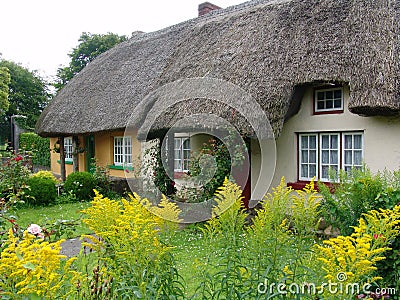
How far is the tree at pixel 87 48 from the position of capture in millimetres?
28078

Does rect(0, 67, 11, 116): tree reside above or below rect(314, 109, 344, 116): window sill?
above

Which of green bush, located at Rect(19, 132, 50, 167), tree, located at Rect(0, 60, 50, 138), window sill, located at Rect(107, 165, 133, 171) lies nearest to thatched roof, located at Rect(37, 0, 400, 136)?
window sill, located at Rect(107, 165, 133, 171)

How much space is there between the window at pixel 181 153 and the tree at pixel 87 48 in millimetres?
20280

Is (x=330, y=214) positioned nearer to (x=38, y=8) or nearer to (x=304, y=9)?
(x=304, y=9)

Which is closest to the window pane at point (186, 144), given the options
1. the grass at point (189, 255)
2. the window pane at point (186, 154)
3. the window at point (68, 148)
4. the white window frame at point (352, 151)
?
the window pane at point (186, 154)

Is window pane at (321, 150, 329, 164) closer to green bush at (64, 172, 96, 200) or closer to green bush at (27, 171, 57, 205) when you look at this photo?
green bush at (64, 172, 96, 200)

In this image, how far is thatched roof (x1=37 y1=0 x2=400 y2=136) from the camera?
6.48 m

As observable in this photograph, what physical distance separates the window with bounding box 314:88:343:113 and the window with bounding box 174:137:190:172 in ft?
11.7

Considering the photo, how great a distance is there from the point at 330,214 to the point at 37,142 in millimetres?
21218

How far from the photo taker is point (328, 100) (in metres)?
7.57

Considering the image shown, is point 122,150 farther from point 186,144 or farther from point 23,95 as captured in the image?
point 23,95

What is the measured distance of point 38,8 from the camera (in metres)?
9.85

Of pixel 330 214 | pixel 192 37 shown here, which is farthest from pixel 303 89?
pixel 192 37

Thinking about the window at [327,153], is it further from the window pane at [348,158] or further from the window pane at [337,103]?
the window pane at [337,103]
